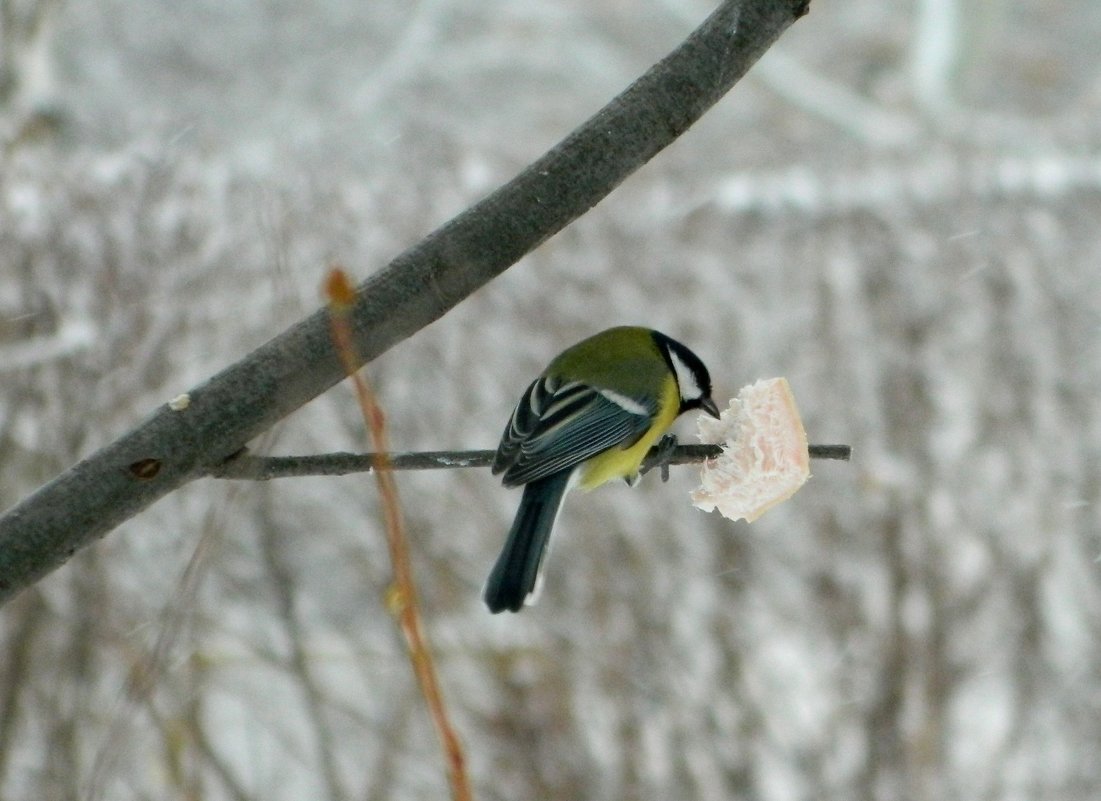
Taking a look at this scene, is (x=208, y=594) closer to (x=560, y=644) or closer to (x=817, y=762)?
(x=560, y=644)

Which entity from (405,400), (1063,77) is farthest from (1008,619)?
(1063,77)

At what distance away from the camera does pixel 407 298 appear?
106 centimetres

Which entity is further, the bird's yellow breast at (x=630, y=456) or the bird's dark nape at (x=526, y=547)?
the bird's yellow breast at (x=630, y=456)

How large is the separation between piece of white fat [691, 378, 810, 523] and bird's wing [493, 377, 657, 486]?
0.37 m

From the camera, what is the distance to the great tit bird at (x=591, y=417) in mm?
2053

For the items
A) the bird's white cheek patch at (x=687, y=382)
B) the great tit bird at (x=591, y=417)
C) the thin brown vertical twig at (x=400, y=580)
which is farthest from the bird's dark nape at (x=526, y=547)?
the thin brown vertical twig at (x=400, y=580)

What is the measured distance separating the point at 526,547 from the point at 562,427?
0.43 metres

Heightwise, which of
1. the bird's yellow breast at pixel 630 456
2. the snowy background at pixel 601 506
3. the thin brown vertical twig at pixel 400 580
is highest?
the snowy background at pixel 601 506

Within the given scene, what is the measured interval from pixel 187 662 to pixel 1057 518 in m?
3.07

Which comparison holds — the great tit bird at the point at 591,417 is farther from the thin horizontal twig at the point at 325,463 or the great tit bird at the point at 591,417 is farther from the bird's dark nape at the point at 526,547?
the thin horizontal twig at the point at 325,463

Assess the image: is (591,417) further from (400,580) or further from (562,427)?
(400,580)

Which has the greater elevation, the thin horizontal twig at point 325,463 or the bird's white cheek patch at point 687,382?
the bird's white cheek patch at point 687,382

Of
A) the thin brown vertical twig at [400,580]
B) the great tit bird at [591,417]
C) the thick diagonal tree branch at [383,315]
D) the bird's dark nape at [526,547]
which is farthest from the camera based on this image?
the great tit bird at [591,417]

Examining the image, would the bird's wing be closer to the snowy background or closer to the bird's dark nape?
the bird's dark nape
